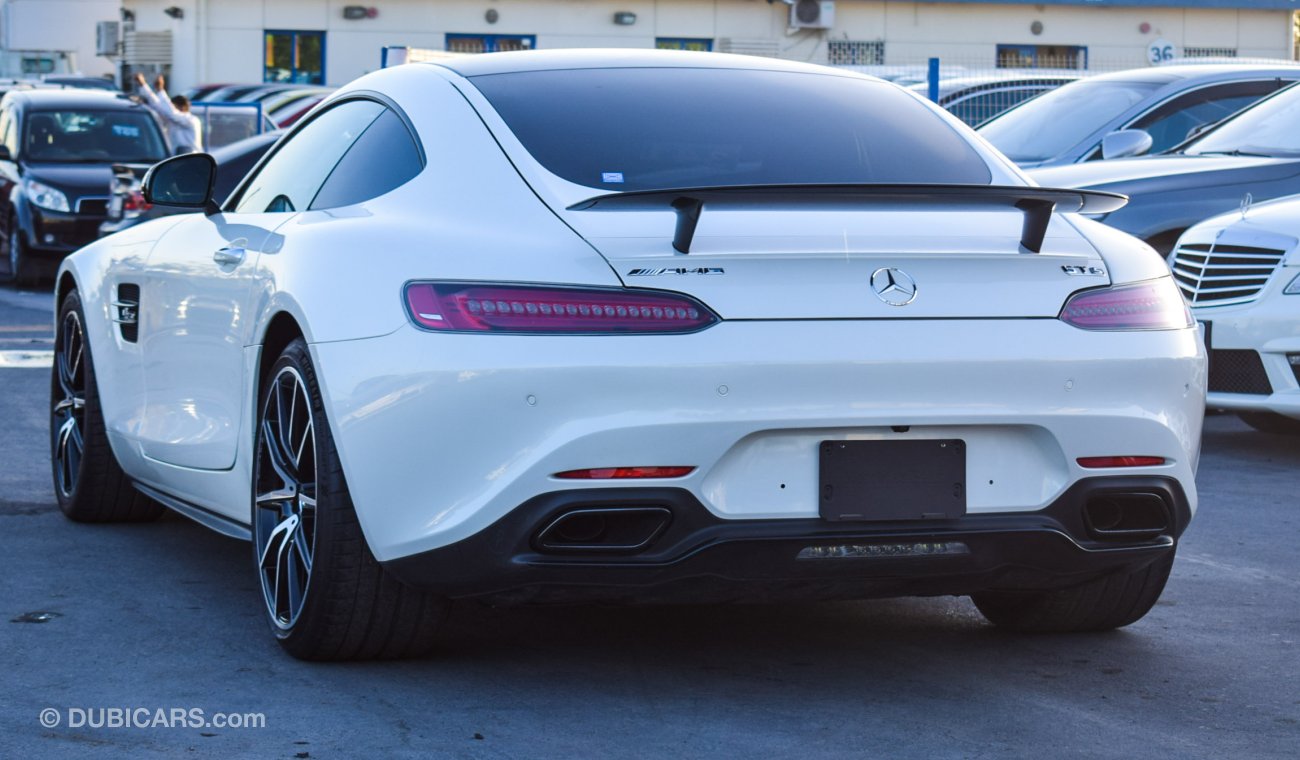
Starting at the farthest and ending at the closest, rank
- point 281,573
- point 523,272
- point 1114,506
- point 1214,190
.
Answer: point 1214,190
point 281,573
point 1114,506
point 523,272

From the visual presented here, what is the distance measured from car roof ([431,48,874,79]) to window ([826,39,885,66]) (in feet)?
106

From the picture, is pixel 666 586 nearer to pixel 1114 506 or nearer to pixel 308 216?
pixel 1114 506

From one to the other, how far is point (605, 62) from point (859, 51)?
33333mm

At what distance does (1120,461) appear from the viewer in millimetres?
4152

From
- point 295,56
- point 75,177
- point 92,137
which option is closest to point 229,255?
point 75,177

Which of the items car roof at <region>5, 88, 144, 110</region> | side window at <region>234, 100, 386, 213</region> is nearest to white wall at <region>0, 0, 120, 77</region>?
car roof at <region>5, 88, 144, 110</region>

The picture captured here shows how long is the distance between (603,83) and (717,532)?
4.42ft

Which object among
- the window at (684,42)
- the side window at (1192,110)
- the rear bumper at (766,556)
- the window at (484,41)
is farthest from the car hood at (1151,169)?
the window at (684,42)

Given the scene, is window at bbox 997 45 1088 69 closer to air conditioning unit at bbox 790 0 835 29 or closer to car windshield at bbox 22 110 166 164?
air conditioning unit at bbox 790 0 835 29

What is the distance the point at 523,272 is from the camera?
393 centimetres

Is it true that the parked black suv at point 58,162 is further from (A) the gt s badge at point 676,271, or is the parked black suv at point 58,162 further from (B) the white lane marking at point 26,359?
(A) the gt s badge at point 676,271

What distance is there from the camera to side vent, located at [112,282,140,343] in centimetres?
583

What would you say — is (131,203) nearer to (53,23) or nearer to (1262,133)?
(1262,133)

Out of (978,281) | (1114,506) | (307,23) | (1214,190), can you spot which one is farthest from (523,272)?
(307,23)
